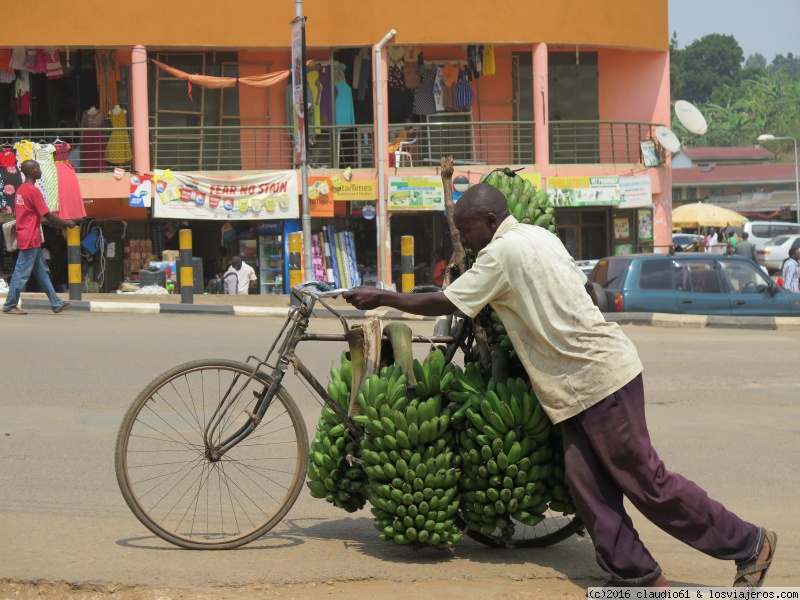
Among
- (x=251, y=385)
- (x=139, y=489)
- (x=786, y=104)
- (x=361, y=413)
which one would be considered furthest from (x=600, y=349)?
(x=786, y=104)

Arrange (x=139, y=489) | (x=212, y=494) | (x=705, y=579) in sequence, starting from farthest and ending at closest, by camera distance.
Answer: (x=212, y=494) < (x=139, y=489) < (x=705, y=579)

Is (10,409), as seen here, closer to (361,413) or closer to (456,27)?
(361,413)

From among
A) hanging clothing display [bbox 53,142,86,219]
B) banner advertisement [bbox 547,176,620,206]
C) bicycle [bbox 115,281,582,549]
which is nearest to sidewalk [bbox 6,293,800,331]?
hanging clothing display [bbox 53,142,86,219]

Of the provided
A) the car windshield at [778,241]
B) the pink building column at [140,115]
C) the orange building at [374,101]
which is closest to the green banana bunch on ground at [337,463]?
the orange building at [374,101]

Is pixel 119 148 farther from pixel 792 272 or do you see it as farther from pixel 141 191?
pixel 792 272

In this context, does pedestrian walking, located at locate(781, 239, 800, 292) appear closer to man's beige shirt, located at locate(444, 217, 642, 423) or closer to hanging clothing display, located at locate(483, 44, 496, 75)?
hanging clothing display, located at locate(483, 44, 496, 75)

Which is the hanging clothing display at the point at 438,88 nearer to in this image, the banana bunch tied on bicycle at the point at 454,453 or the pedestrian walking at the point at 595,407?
the banana bunch tied on bicycle at the point at 454,453

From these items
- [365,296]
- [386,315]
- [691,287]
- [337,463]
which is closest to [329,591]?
[337,463]

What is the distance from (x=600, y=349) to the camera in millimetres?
4441

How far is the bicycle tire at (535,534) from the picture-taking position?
16.3 feet

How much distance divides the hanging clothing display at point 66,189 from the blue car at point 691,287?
11358mm

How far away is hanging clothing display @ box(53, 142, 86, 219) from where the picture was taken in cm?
2317

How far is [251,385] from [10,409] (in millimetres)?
4292

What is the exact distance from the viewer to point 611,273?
17.4 metres
